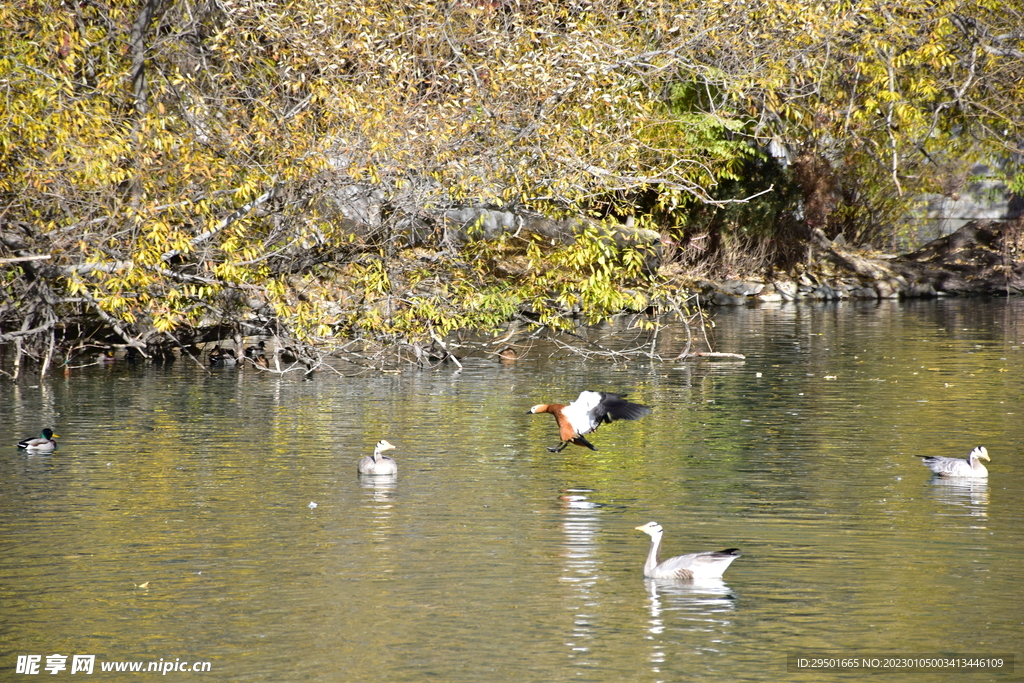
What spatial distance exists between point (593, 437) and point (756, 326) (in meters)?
16.2

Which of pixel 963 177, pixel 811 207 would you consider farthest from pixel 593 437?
pixel 963 177

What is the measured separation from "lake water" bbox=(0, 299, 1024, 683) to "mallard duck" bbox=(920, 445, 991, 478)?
28 cm

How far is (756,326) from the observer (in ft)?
99.9

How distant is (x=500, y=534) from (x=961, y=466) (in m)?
4.44

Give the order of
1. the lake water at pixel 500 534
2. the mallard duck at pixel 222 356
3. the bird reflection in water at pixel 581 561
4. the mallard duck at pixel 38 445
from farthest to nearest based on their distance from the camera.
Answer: the mallard duck at pixel 222 356, the mallard duck at pixel 38 445, the bird reflection in water at pixel 581 561, the lake water at pixel 500 534

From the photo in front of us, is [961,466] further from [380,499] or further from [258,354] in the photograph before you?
[258,354]

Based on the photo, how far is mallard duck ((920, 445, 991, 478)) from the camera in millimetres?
11789

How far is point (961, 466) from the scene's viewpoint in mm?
11805

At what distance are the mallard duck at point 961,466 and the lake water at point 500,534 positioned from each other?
0.28m

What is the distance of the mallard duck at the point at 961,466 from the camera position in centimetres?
1179

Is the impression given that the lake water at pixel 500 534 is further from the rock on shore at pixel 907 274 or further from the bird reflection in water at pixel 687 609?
the rock on shore at pixel 907 274

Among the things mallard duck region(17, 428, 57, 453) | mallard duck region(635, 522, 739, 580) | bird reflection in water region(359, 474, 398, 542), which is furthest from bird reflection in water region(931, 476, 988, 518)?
mallard duck region(17, 428, 57, 453)

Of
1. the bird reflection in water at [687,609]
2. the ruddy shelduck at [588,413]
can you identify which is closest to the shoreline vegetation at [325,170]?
the ruddy shelduck at [588,413]

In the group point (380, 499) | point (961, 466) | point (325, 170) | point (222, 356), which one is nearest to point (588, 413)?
point (380, 499)
